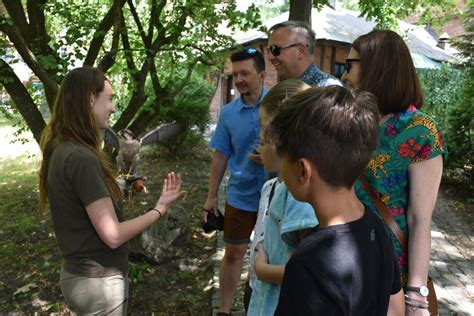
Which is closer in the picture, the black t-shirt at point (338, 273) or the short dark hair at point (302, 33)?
the black t-shirt at point (338, 273)

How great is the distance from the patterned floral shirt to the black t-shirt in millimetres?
635

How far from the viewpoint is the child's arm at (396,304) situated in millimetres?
1568

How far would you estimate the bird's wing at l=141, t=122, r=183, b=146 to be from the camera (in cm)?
964

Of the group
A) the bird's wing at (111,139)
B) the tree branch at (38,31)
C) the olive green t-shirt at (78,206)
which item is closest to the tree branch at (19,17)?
the tree branch at (38,31)

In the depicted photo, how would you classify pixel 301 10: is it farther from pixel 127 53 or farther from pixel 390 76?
pixel 390 76

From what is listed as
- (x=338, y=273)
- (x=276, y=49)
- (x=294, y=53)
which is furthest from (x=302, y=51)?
(x=338, y=273)

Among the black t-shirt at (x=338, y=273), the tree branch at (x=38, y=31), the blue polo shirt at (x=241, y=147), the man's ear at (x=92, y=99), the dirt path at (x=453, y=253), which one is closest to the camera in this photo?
the black t-shirt at (x=338, y=273)

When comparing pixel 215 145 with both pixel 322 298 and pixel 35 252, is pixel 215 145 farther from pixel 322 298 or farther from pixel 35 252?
pixel 35 252

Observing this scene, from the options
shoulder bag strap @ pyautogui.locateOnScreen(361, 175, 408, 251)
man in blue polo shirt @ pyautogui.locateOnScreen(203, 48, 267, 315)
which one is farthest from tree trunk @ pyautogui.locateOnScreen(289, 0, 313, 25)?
shoulder bag strap @ pyautogui.locateOnScreen(361, 175, 408, 251)

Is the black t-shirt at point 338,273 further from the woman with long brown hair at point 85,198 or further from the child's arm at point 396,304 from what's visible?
the woman with long brown hair at point 85,198

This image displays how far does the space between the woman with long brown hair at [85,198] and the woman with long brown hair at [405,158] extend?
117cm

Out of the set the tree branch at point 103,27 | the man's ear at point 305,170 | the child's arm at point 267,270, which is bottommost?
the child's arm at point 267,270

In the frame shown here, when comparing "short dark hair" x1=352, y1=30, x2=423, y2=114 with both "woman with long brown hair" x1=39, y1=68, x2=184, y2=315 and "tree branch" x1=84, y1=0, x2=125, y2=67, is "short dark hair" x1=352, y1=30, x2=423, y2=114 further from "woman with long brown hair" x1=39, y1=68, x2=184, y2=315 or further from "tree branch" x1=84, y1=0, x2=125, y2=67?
"tree branch" x1=84, y1=0, x2=125, y2=67

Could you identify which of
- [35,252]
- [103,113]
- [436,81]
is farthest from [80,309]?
[436,81]
